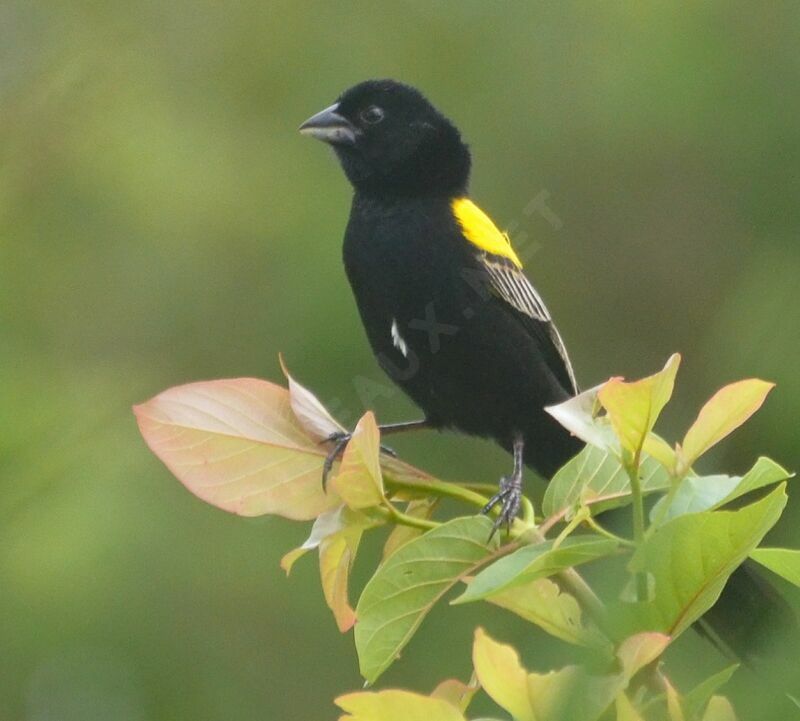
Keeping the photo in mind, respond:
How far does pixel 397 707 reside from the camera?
1.23 m

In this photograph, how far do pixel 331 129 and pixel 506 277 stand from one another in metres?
0.70

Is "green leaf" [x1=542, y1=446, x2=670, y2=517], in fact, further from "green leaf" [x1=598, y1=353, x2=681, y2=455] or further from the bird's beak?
the bird's beak

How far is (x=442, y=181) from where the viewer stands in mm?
3707

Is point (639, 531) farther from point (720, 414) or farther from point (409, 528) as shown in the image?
point (409, 528)

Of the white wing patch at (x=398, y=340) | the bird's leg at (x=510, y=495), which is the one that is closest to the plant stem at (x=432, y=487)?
the bird's leg at (x=510, y=495)

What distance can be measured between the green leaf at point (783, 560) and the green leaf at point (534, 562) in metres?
0.16

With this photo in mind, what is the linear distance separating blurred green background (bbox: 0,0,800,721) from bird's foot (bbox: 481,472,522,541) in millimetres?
1656

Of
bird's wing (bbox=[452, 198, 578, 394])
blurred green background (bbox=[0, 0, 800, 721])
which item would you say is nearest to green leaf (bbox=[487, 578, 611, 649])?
bird's wing (bbox=[452, 198, 578, 394])

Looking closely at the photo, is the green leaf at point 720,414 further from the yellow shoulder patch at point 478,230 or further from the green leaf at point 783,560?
the yellow shoulder patch at point 478,230

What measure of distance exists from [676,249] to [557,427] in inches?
119

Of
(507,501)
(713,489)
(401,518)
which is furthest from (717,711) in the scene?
(507,501)

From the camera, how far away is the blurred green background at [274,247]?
4680 millimetres

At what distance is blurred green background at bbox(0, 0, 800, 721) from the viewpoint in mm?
4680

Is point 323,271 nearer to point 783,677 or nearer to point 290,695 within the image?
point 290,695
